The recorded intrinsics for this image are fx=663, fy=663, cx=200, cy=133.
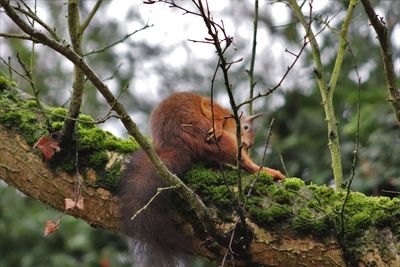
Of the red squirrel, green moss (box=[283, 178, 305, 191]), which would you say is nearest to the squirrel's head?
the red squirrel

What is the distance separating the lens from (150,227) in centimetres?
336

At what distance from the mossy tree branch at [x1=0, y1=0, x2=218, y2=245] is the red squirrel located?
22 centimetres

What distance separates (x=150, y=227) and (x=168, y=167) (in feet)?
1.31

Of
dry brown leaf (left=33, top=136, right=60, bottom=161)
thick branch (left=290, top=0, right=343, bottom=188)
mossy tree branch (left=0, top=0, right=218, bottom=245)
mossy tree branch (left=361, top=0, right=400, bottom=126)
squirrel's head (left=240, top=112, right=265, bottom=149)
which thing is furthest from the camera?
squirrel's head (left=240, top=112, right=265, bottom=149)

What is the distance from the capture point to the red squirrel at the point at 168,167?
336 cm

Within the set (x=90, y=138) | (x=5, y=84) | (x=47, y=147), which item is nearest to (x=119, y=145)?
(x=90, y=138)

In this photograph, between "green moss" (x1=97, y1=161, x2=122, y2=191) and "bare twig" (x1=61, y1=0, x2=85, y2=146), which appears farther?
"green moss" (x1=97, y1=161, x2=122, y2=191)

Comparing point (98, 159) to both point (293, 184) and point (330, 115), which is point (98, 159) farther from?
point (330, 115)

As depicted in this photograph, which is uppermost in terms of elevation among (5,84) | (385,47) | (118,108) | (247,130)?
(247,130)

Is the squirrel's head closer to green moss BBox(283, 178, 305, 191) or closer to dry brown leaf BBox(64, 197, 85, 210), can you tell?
green moss BBox(283, 178, 305, 191)

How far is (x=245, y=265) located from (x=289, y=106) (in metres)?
4.56

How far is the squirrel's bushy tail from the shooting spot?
3.35 m

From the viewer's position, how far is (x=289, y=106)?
772 centimetres

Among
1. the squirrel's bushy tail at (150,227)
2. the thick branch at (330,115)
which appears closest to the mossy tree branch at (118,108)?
the squirrel's bushy tail at (150,227)
